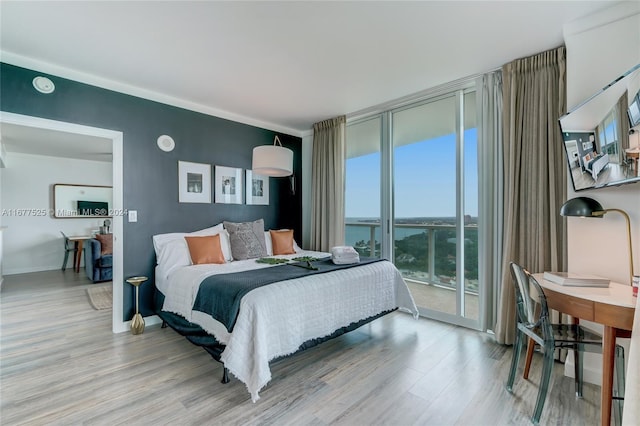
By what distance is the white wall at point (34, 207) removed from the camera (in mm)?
5664

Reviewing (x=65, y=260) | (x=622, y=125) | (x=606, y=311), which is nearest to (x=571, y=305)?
(x=606, y=311)

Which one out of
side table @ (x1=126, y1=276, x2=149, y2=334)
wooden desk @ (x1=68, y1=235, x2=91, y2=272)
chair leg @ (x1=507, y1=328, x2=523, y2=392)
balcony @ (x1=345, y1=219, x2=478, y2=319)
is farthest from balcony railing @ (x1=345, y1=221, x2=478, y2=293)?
wooden desk @ (x1=68, y1=235, x2=91, y2=272)

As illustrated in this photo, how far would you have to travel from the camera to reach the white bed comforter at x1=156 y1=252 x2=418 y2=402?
186 centimetres

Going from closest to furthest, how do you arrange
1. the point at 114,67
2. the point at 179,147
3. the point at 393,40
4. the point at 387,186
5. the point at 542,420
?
the point at 542,420
the point at 393,40
the point at 114,67
the point at 179,147
the point at 387,186

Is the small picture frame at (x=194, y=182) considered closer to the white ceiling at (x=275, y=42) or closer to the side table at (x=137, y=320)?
the white ceiling at (x=275, y=42)

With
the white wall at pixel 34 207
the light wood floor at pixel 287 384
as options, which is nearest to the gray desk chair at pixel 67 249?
the white wall at pixel 34 207

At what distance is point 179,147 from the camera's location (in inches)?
138

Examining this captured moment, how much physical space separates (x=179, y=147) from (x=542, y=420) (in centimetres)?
410

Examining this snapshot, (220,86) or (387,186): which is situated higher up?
(220,86)

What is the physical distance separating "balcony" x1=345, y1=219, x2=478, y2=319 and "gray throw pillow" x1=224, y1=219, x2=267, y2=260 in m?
1.50

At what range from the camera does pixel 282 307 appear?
6.77ft

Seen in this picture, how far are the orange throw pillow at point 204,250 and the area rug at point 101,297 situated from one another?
176cm

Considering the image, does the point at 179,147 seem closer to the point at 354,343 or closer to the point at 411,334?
the point at 354,343

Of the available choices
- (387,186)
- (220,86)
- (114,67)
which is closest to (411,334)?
(387,186)
